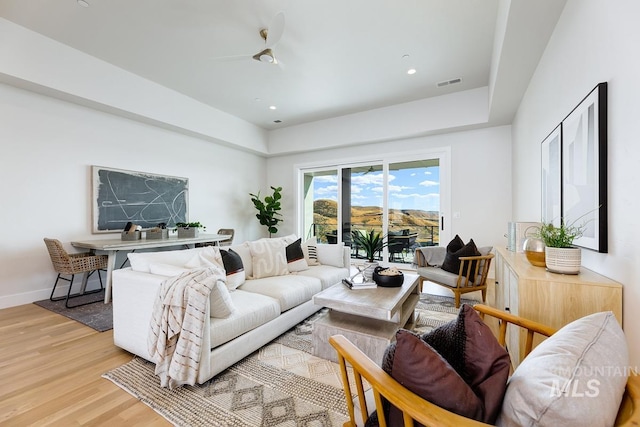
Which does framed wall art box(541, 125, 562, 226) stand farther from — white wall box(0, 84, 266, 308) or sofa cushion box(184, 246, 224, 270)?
white wall box(0, 84, 266, 308)

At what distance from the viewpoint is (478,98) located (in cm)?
433

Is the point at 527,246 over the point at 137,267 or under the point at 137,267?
over

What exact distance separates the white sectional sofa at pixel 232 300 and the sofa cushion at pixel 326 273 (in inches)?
0.8

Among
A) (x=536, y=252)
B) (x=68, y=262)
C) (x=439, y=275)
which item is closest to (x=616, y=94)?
(x=536, y=252)

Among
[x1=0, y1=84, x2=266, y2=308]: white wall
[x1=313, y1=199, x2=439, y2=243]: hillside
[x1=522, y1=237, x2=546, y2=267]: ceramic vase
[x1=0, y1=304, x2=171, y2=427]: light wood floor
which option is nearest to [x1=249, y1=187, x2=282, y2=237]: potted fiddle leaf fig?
[x1=313, y1=199, x2=439, y2=243]: hillside

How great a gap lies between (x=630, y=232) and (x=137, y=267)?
302 centimetres

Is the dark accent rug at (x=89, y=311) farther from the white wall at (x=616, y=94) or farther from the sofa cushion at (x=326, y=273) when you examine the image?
the white wall at (x=616, y=94)

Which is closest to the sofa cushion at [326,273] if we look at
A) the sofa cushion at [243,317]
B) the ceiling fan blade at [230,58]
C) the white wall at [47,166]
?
the sofa cushion at [243,317]

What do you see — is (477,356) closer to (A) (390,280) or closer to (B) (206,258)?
Answer: (A) (390,280)

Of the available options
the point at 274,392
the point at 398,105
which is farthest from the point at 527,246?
the point at 398,105

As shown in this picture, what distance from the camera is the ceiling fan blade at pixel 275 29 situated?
2.48 meters

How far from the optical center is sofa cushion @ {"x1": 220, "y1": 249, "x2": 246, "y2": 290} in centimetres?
249

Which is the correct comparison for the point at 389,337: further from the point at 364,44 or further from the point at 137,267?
the point at 364,44

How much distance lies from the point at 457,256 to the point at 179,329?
3.02 m
